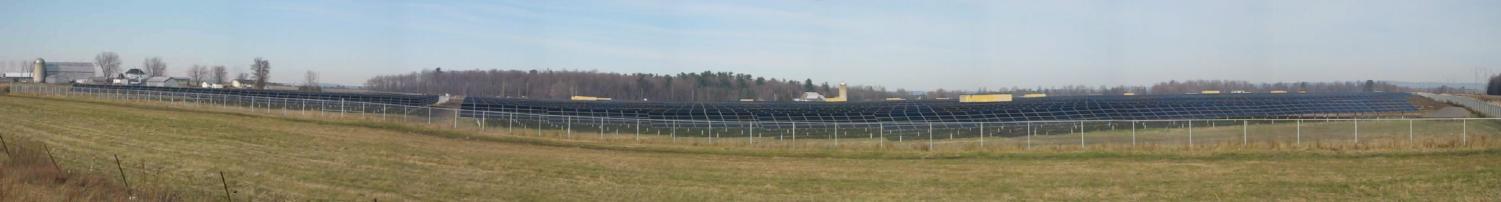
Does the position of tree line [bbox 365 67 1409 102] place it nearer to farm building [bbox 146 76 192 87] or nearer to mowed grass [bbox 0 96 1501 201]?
farm building [bbox 146 76 192 87]

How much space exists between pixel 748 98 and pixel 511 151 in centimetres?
9752

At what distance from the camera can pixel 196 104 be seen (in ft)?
155

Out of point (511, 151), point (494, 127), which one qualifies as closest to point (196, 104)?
point (494, 127)

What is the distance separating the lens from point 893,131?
42.4 metres

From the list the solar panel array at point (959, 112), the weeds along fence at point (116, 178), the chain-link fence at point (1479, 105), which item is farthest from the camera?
the solar panel array at point (959, 112)

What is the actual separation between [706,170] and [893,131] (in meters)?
20.3

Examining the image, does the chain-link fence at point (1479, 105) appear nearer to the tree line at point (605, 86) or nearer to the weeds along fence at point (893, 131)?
the weeds along fence at point (893, 131)

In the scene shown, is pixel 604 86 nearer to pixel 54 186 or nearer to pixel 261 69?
pixel 261 69

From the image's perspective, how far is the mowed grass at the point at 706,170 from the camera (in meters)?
16.9

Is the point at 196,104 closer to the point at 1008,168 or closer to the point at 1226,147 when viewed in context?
the point at 1008,168

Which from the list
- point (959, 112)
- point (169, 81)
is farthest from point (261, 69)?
point (959, 112)

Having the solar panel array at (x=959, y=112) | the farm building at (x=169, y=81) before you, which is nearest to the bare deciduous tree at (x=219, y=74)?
the farm building at (x=169, y=81)

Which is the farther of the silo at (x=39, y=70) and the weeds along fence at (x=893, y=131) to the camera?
the silo at (x=39, y=70)

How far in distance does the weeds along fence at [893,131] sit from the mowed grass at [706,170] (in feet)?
7.38
